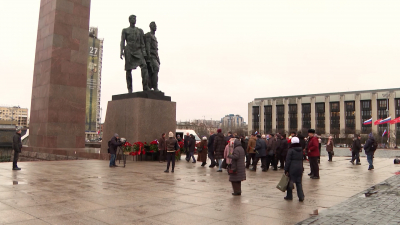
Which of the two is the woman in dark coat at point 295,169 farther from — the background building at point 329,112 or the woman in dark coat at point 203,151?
the background building at point 329,112

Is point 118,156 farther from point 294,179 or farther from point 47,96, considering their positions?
point 294,179

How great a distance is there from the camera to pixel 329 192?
8.80m

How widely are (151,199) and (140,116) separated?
9716 mm

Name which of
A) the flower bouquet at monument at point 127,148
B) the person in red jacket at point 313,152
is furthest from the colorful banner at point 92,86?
the person in red jacket at point 313,152

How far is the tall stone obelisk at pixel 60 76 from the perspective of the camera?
20.9 m

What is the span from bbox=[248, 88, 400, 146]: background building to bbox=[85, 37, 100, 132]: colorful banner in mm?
43909

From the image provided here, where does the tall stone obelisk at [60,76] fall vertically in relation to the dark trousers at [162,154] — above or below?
above

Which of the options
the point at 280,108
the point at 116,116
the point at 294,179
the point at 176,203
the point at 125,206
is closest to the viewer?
the point at 125,206

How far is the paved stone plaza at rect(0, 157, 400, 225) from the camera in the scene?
18.7 ft

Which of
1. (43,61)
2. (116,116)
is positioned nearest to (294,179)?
(116,116)

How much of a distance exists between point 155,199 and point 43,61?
17910 millimetres

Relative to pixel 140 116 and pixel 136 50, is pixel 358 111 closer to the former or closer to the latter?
pixel 136 50

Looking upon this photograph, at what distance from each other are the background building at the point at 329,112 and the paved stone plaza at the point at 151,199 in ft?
245

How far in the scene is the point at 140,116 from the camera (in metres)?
16.7
